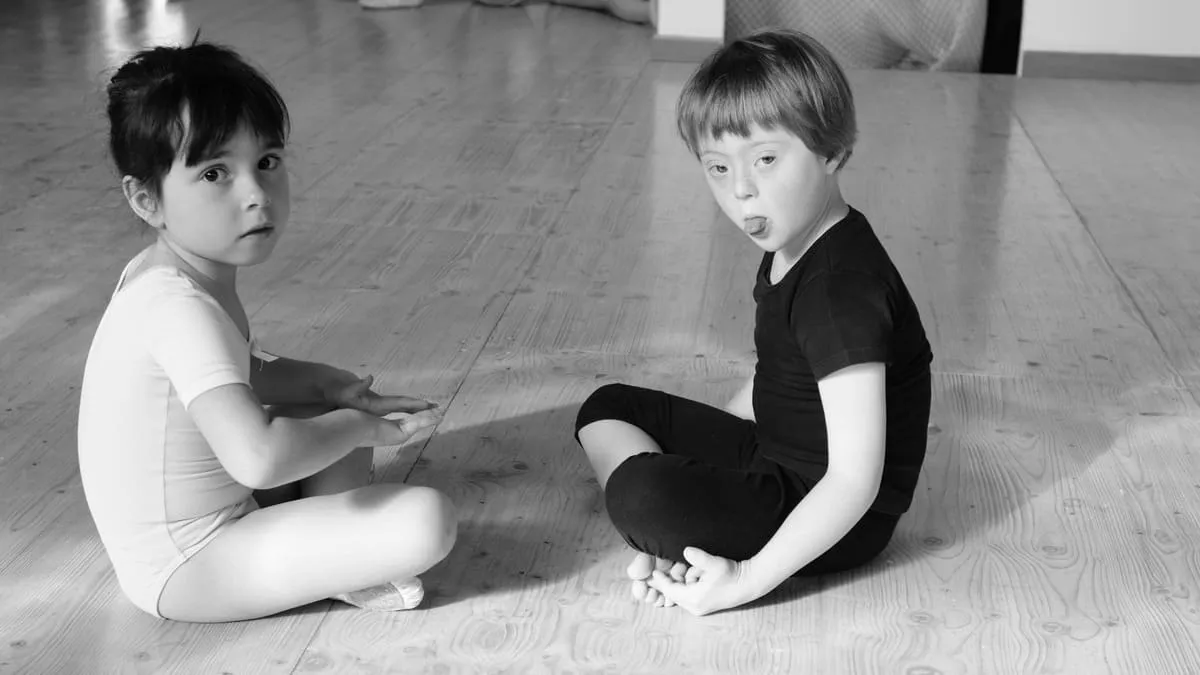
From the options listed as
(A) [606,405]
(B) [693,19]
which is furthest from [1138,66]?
(A) [606,405]

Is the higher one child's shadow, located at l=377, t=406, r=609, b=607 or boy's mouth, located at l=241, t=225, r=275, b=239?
boy's mouth, located at l=241, t=225, r=275, b=239

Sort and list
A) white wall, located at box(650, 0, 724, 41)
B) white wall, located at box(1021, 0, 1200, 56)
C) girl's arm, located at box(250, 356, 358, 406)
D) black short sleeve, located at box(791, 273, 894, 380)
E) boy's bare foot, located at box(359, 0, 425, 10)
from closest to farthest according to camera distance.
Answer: black short sleeve, located at box(791, 273, 894, 380) → girl's arm, located at box(250, 356, 358, 406) → white wall, located at box(1021, 0, 1200, 56) → white wall, located at box(650, 0, 724, 41) → boy's bare foot, located at box(359, 0, 425, 10)

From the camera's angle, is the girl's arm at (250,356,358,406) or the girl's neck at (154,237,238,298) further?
the girl's arm at (250,356,358,406)

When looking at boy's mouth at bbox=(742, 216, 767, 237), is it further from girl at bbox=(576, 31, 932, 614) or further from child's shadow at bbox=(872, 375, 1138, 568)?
child's shadow at bbox=(872, 375, 1138, 568)

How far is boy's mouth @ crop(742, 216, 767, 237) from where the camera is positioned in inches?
56.7

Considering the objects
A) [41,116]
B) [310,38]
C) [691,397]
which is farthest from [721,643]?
[310,38]

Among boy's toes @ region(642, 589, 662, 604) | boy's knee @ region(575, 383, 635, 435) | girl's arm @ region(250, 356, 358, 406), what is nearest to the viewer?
boy's toes @ region(642, 589, 662, 604)

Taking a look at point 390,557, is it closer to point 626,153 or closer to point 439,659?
point 439,659

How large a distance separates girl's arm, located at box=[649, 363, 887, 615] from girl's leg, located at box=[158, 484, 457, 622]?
28 centimetres

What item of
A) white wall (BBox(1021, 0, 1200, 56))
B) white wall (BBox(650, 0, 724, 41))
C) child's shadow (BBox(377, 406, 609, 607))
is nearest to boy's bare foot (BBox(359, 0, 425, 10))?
white wall (BBox(650, 0, 724, 41))

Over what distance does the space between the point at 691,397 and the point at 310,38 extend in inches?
128

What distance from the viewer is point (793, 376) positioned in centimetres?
155

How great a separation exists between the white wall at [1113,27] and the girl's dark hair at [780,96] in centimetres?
336

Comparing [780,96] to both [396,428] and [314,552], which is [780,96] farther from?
[314,552]
